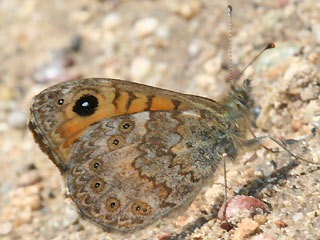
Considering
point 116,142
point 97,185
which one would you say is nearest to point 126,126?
point 116,142

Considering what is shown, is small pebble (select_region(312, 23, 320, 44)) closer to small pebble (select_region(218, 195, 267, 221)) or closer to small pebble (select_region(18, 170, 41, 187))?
small pebble (select_region(218, 195, 267, 221))

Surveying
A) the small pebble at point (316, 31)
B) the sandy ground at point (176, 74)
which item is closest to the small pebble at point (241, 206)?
the sandy ground at point (176, 74)

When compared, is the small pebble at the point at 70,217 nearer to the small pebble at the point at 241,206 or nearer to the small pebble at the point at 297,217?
the small pebble at the point at 241,206

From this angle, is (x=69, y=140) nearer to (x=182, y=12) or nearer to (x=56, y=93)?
(x=56, y=93)

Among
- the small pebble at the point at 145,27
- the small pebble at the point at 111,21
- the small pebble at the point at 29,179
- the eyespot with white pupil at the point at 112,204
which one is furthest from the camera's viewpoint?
the small pebble at the point at 111,21

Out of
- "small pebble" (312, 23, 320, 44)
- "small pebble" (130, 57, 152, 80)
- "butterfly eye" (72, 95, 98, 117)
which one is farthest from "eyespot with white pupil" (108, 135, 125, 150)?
"small pebble" (130, 57, 152, 80)

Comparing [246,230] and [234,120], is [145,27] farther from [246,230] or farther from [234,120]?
[246,230]

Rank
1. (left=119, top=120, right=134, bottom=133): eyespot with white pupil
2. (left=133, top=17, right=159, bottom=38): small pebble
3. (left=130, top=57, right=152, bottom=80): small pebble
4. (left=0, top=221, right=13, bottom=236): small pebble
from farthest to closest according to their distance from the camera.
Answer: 1. (left=133, top=17, right=159, bottom=38): small pebble
2. (left=130, top=57, right=152, bottom=80): small pebble
3. (left=0, top=221, right=13, bottom=236): small pebble
4. (left=119, top=120, right=134, bottom=133): eyespot with white pupil
